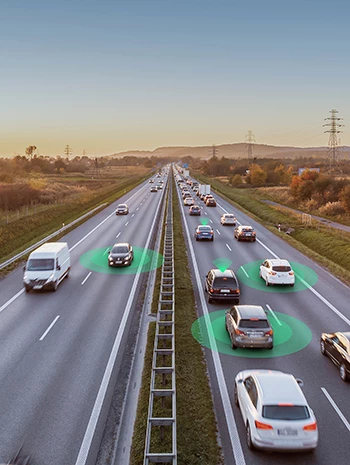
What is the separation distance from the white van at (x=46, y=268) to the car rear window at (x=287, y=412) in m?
15.6

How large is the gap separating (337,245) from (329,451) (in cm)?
2668

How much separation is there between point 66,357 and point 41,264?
9491mm

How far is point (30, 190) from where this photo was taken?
219ft

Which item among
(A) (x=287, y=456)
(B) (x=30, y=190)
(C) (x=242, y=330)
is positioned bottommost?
(A) (x=287, y=456)

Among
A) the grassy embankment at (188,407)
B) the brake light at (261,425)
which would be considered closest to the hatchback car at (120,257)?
the grassy embankment at (188,407)

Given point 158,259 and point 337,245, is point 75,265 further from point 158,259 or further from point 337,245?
point 337,245

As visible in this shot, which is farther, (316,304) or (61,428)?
(316,304)

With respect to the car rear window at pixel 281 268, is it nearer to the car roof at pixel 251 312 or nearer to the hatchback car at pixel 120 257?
the car roof at pixel 251 312

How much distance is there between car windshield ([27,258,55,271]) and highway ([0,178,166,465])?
1.39 m

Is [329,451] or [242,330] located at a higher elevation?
[242,330]

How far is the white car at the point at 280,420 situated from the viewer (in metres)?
9.65

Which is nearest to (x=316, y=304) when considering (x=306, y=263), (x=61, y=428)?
(x=306, y=263)

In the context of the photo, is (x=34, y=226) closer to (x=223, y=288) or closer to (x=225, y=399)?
(x=223, y=288)

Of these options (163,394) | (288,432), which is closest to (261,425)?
(288,432)
